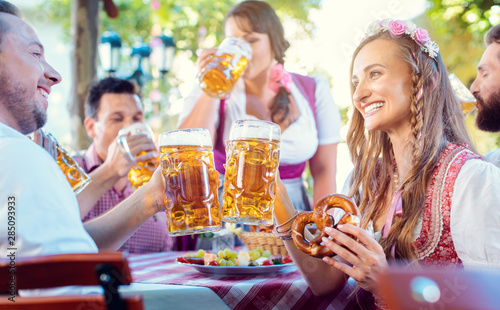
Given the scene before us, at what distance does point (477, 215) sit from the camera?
1.30 meters

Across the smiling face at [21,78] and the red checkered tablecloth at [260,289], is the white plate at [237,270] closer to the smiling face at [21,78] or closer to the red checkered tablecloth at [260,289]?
the red checkered tablecloth at [260,289]

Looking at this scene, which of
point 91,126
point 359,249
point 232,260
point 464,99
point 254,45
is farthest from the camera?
point 91,126

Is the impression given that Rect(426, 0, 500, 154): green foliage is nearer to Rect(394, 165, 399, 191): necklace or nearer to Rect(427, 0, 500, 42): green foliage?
Rect(427, 0, 500, 42): green foliage

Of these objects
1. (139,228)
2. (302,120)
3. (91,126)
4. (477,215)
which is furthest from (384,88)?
(91,126)

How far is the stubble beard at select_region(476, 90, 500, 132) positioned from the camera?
211cm

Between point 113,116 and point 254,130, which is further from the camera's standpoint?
point 113,116

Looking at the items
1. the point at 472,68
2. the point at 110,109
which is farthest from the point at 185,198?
the point at 472,68

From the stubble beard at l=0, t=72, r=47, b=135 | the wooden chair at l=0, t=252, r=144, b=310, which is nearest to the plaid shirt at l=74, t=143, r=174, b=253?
the stubble beard at l=0, t=72, r=47, b=135

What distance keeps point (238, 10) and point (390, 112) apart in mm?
1170

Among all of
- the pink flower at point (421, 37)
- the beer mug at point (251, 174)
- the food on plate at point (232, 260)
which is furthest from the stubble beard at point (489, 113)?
the beer mug at point (251, 174)

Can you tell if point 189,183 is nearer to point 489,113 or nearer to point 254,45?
point 254,45

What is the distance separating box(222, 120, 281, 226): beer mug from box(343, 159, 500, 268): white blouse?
0.54 m

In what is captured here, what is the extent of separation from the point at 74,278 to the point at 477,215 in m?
1.05

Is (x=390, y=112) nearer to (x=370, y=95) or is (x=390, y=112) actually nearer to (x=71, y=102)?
(x=370, y=95)
